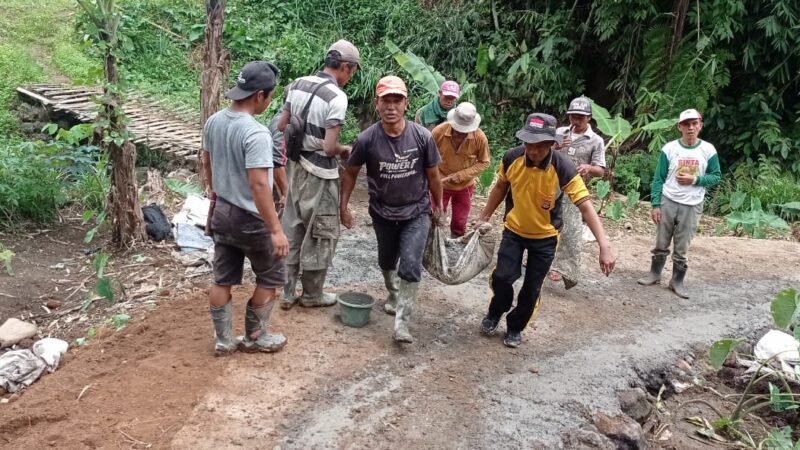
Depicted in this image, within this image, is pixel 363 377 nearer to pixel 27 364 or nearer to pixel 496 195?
pixel 496 195

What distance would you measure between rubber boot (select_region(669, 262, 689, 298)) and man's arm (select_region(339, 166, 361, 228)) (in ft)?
11.5

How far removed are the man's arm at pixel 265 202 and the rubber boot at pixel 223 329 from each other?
2.13ft

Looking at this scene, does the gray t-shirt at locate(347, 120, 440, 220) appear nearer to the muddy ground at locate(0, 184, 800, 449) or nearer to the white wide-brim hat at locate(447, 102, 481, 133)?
the muddy ground at locate(0, 184, 800, 449)

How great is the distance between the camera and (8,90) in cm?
1090

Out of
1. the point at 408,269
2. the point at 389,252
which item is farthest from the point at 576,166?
the point at 408,269

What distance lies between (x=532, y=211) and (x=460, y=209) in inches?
83.5

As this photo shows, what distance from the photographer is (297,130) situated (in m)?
4.46

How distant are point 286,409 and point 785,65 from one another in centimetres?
1028

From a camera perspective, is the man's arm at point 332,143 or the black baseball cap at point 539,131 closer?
the black baseball cap at point 539,131

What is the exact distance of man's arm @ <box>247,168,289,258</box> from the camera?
3598mm

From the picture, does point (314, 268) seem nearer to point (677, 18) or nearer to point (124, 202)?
point (124, 202)

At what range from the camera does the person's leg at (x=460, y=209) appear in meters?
6.41

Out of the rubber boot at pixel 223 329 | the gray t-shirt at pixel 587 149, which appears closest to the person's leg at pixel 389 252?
the rubber boot at pixel 223 329

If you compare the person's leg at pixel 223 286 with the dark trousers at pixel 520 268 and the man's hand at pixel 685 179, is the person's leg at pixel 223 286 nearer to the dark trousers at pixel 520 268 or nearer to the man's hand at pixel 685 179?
the dark trousers at pixel 520 268
